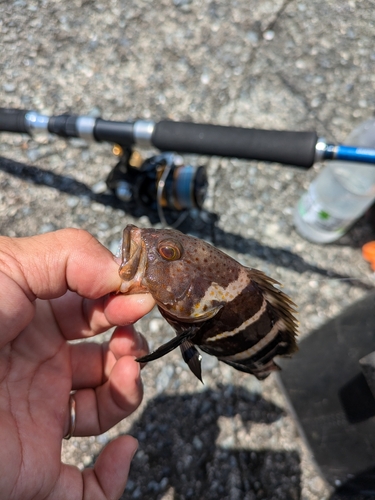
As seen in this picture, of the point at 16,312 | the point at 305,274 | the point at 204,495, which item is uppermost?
the point at 16,312

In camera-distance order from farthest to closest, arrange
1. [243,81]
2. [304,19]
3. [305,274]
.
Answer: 1. [304,19]
2. [243,81]
3. [305,274]

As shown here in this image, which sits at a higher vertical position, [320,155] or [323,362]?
[320,155]

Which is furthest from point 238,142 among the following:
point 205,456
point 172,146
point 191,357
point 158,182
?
point 205,456

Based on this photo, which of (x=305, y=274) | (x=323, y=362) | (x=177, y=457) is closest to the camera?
(x=323, y=362)

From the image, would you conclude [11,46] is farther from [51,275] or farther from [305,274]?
[305,274]

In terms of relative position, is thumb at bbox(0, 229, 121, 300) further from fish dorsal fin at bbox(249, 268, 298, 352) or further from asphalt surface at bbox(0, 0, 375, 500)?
asphalt surface at bbox(0, 0, 375, 500)

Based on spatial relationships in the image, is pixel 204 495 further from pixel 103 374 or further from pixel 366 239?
pixel 366 239

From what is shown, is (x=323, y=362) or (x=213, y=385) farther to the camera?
(x=213, y=385)

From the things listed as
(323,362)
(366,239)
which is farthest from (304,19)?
(323,362)

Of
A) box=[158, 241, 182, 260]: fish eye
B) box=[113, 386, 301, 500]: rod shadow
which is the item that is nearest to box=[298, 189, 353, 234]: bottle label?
box=[113, 386, 301, 500]: rod shadow
